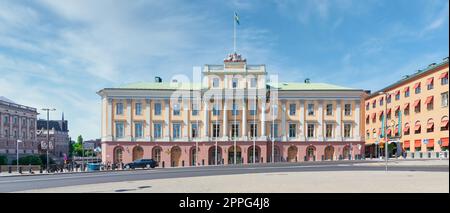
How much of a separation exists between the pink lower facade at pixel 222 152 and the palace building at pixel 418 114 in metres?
8.15

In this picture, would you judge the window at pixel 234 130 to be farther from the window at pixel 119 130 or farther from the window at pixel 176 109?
the window at pixel 119 130

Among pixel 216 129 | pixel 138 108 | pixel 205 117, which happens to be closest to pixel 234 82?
pixel 205 117

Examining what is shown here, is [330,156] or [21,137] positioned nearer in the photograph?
[330,156]

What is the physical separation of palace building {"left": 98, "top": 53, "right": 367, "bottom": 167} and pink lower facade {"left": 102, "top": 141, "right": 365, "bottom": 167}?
19cm

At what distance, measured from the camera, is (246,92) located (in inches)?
2402

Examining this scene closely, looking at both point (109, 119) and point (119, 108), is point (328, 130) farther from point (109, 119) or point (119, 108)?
point (109, 119)

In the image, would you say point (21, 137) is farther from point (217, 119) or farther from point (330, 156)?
point (330, 156)

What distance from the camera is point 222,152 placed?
5962cm

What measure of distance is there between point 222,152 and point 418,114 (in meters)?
37.5

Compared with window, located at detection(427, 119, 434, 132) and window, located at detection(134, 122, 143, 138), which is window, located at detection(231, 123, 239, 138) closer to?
window, located at detection(134, 122, 143, 138)

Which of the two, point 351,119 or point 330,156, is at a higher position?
point 351,119

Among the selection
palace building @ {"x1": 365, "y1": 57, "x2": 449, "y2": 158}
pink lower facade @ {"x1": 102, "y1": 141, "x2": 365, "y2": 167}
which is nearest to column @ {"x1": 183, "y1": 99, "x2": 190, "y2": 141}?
pink lower facade @ {"x1": 102, "y1": 141, "x2": 365, "y2": 167}

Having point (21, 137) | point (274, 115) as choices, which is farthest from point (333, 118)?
point (21, 137)
